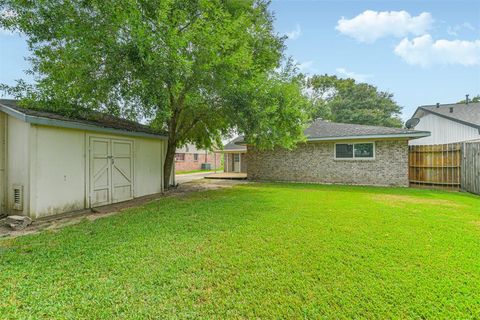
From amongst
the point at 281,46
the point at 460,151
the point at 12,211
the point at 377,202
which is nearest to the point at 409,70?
the point at 460,151

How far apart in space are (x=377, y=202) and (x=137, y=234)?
23.4ft

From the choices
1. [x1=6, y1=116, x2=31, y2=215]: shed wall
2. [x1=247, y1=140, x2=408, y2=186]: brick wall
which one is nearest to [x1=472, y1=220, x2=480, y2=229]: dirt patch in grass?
[x1=247, y1=140, x2=408, y2=186]: brick wall

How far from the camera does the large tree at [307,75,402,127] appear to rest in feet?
103

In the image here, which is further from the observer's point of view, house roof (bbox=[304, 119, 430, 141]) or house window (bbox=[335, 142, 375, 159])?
house window (bbox=[335, 142, 375, 159])

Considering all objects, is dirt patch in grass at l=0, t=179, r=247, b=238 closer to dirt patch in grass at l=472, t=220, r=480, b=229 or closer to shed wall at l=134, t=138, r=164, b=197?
shed wall at l=134, t=138, r=164, b=197

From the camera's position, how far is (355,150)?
12602 millimetres

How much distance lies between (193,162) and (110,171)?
22307 mm

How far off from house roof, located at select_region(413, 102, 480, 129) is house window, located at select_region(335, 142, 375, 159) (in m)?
8.54

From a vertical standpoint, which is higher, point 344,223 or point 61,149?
point 61,149

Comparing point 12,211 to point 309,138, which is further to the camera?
point 309,138

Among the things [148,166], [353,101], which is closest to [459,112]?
[353,101]

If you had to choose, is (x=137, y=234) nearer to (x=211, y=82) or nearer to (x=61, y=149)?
(x=61, y=149)

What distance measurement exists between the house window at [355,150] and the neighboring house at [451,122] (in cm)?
853

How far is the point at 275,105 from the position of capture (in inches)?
317
